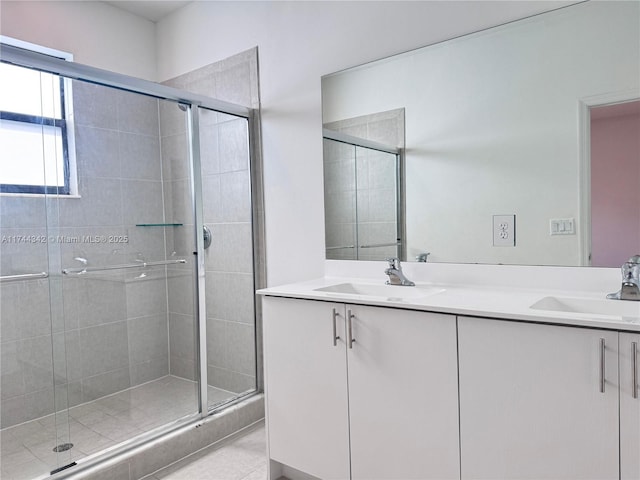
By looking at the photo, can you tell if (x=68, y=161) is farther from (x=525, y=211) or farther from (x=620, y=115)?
(x=620, y=115)

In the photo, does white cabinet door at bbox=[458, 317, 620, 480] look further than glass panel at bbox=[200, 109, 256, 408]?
No

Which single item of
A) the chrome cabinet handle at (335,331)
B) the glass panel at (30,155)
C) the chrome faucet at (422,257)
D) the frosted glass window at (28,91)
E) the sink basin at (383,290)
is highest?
the frosted glass window at (28,91)

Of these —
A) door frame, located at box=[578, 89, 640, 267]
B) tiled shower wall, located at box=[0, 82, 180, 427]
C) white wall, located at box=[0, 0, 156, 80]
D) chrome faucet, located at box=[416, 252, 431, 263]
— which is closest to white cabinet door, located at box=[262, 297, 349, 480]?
chrome faucet, located at box=[416, 252, 431, 263]

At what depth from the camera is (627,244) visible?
154 centimetres

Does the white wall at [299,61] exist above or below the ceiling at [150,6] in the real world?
below

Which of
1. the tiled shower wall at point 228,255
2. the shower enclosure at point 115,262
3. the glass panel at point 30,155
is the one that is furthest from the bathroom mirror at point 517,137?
the glass panel at point 30,155

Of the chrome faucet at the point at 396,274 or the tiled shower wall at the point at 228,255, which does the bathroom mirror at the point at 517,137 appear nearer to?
the chrome faucet at the point at 396,274

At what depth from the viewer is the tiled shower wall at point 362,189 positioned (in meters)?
2.10

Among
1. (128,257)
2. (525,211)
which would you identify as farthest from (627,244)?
(128,257)

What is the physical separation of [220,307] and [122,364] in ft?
1.91

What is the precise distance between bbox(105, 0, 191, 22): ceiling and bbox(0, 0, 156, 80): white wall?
5 centimetres

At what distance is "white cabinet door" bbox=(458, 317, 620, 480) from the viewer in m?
1.18

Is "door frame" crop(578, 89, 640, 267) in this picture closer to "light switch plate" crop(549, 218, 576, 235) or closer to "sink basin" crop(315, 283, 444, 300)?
"light switch plate" crop(549, 218, 576, 235)

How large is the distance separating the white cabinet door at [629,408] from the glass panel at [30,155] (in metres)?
2.18
